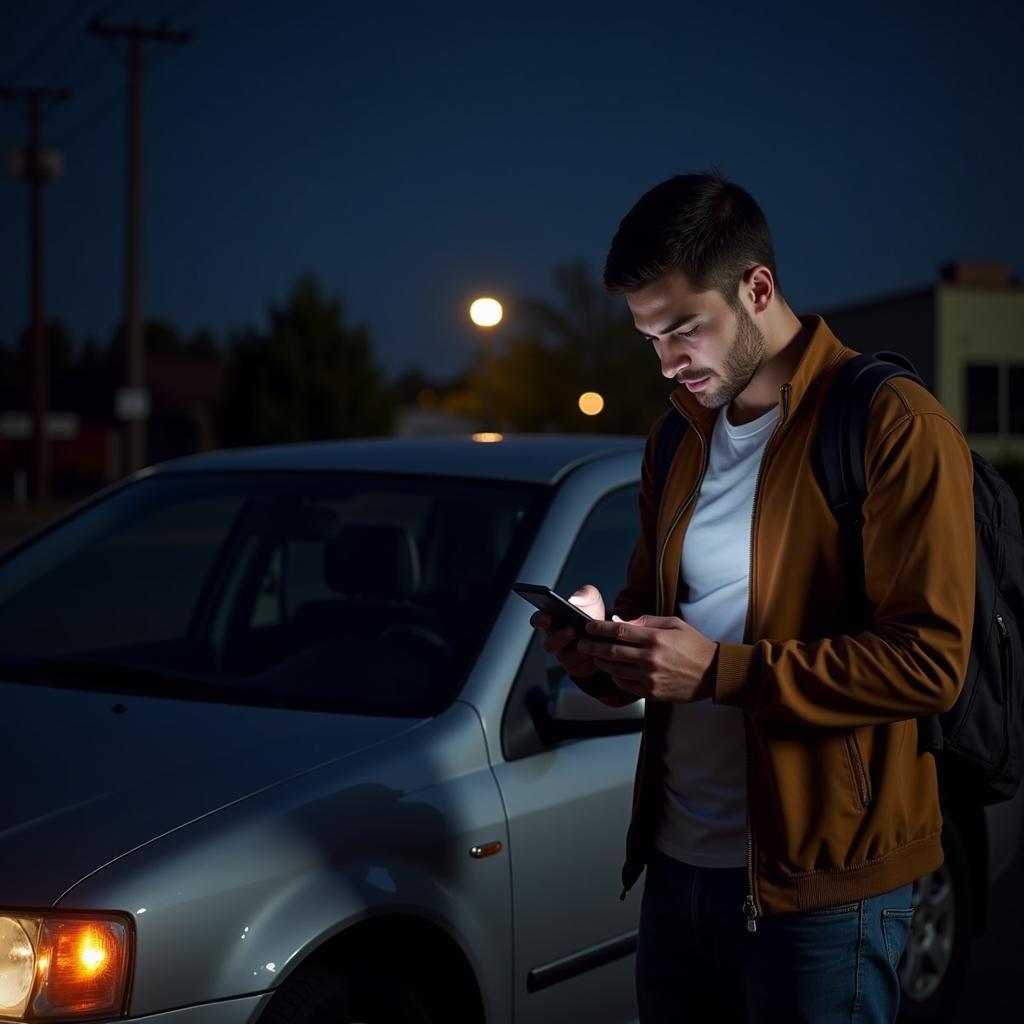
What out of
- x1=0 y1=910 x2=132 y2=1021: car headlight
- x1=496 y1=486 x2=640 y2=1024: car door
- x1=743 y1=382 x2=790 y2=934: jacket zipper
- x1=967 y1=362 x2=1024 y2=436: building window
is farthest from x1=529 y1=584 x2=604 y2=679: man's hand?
x1=967 y1=362 x2=1024 y2=436: building window

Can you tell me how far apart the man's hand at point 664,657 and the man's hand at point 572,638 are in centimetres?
16

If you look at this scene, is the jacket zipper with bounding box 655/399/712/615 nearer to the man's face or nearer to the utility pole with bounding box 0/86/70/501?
the man's face

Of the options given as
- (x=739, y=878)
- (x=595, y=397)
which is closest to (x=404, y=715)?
(x=739, y=878)

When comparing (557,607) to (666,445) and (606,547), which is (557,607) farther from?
(606,547)

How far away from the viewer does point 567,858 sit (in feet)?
9.14

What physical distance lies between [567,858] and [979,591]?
1165 millimetres

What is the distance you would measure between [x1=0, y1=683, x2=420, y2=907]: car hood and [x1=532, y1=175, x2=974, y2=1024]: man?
0.69 metres

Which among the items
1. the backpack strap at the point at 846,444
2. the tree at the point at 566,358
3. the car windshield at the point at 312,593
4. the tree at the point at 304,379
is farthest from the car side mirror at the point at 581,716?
the tree at the point at 566,358

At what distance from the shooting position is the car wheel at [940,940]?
371cm

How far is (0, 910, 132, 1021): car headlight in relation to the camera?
2.07m

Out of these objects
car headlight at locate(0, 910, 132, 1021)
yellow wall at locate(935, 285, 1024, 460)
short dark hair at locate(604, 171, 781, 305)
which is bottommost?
car headlight at locate(0, 910, 132, 1021)

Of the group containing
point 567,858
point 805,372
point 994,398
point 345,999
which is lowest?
point 345,999

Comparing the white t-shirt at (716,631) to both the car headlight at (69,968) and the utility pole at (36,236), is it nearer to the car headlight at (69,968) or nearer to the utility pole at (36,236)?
the car headlight at (69,968)

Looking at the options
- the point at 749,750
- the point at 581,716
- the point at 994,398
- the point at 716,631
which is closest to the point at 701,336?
the point at 716,631
